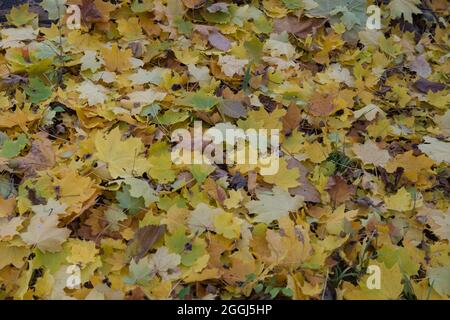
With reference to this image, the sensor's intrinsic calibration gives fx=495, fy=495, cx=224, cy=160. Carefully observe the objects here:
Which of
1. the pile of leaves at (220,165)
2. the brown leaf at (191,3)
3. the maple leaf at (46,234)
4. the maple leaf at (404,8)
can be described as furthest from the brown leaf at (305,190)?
the maple leaf at (404,8)

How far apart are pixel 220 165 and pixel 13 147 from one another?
29.7 inches

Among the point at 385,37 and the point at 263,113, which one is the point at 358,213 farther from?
the point at 385,37

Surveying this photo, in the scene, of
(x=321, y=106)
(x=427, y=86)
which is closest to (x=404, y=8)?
(x=427, y=86)

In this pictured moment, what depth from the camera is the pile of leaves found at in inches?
58.3

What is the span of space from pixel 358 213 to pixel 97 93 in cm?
113

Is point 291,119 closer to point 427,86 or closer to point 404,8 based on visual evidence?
point 427,86

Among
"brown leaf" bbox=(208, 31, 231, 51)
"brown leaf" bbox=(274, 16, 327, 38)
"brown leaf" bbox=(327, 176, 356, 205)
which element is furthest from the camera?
"brown leaf" bbox=(274, 16, 327, 38)

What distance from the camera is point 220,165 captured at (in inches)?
71.4

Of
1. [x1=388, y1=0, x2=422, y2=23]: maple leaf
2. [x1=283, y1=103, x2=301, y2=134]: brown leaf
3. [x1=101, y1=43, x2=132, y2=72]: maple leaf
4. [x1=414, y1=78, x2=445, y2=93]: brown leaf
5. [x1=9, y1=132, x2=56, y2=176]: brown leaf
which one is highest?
[x1=388, y1=0, x2=422, y2=23]: maple leaf

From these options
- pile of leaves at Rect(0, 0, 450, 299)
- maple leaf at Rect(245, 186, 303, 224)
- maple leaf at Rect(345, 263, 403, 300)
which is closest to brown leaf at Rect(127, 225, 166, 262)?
pile of leaves at Rect(0, 0, 450, 299)

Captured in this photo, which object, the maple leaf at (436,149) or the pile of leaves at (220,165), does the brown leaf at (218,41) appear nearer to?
the pile of leaves at (220,165)

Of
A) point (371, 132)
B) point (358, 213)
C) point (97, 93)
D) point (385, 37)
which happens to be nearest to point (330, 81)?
point (371, 132)

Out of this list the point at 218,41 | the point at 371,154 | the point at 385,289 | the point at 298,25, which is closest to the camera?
the point at 385,289

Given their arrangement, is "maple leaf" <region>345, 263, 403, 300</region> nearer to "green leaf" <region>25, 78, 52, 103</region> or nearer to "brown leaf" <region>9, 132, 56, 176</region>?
"brown leaf" <region>9, 132, 56, 176</region>
